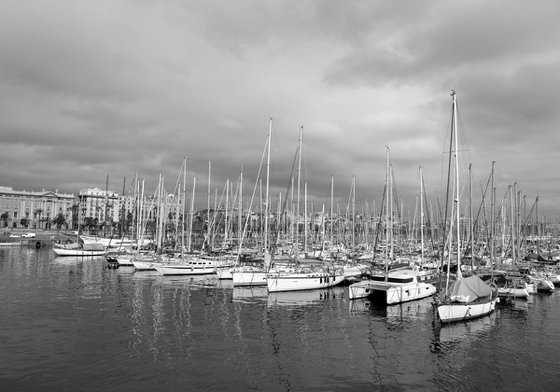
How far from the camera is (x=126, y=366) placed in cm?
2267

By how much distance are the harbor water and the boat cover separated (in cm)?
216

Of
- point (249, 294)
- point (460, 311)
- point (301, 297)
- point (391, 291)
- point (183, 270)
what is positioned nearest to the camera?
point (460, 311)

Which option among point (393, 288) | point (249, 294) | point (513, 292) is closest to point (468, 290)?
point (393, 288)

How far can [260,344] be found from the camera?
27.4 metres

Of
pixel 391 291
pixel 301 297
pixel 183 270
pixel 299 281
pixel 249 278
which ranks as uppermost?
pixel 391 291

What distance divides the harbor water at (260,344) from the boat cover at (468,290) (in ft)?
7.10

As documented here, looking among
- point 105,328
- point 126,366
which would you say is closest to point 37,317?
point 105,328

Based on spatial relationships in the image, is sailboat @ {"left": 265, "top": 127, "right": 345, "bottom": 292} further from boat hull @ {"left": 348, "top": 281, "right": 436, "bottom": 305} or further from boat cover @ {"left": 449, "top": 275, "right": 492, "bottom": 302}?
boat cover @ {"left": 449, "top": 275, "right": 492, "bottom": 302}

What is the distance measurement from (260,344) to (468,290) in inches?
786

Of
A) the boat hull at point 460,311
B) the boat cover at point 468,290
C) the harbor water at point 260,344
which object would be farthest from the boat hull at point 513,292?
the boat hull at point 460,311

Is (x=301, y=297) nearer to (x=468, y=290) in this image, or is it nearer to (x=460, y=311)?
(x=460, y=311)

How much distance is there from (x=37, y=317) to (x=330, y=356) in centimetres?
2514

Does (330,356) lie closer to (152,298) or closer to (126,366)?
(126,366)

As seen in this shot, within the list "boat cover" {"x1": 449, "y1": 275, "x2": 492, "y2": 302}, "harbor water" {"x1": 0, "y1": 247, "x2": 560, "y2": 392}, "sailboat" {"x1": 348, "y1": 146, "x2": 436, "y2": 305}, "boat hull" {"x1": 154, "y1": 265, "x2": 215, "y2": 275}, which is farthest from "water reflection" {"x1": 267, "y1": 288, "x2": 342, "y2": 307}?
"boat hull" {"x1": 154, "y1": 265, "x2": 215, "y2": 275}
